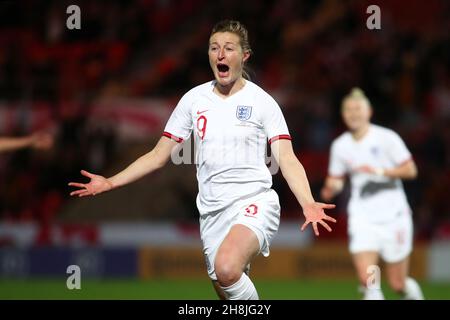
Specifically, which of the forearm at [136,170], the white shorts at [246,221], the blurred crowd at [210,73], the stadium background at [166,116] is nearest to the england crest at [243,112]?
the white shorts at [246,221]

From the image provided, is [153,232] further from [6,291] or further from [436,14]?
[436,14]

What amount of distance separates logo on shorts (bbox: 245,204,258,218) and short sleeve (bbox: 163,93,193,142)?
0.85 m

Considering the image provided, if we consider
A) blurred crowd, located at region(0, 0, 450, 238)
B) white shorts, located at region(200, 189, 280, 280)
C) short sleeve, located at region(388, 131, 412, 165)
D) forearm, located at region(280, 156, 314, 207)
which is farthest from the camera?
blurred crowd, located at region(0, 0, 450, 238)

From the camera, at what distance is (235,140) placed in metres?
7.04

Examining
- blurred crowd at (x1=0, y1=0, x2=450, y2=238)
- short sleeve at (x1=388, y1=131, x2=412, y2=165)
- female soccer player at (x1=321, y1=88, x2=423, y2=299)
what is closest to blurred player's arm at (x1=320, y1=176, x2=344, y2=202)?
female soccer player at (x1=321, y1=88, x2=423, y2=299)

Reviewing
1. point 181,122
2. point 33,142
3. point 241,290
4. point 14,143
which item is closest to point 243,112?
point 181,122

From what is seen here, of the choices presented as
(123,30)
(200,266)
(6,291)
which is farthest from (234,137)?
(123,30)

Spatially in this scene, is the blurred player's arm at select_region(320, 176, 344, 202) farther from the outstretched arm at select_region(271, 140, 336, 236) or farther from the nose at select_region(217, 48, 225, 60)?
the nose at select_region(217, 48, 225, 60)

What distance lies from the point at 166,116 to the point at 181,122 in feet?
34.3

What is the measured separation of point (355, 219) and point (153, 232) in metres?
6.45

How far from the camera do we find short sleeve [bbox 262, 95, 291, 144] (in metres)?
7.03

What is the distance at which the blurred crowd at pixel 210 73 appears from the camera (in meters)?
17.0

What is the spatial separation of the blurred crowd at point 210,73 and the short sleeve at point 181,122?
903cm

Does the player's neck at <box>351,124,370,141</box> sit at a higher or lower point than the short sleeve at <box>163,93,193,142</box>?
higher
